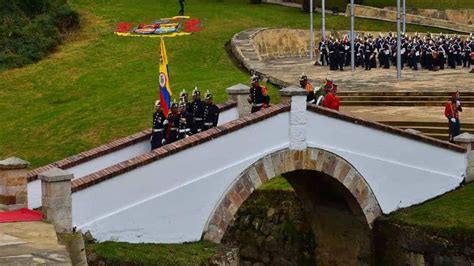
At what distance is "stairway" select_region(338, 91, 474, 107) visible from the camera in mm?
33250

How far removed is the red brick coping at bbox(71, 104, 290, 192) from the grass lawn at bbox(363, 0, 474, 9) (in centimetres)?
4028

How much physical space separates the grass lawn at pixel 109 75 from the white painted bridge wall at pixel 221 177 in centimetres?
1066

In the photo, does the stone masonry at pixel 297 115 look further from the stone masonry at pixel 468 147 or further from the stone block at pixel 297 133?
the stone masonry at pixel 468 147

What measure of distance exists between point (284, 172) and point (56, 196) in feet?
17.9

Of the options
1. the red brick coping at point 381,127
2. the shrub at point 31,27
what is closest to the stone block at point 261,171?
the red brick coping at point 381,127

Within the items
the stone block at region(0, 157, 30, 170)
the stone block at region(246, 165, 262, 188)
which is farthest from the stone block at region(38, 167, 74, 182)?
the stone block at region(246, 165, 262, 188)

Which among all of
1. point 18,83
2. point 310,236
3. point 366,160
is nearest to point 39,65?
point 18,83

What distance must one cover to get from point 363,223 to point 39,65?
80.2 feet

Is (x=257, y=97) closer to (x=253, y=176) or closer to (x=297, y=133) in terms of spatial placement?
(x=297, y=133)

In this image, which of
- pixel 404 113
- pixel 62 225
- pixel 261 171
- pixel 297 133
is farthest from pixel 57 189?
pixel 404 113

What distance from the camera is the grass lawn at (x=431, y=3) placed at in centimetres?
6106

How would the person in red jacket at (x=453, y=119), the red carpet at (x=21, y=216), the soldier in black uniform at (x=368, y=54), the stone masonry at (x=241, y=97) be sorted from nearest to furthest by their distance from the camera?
the red carpet at (x=21, y=216), the stone masonry at (x=241, y=97), the person in red jacket at (x=453, y=119), the soldier in black uniform at (x=368, y=54)

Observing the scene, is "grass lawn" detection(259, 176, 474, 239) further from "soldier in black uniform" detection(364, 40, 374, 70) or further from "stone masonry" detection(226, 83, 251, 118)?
"soldier in black uniform" detection(364, 40, 374, 70)

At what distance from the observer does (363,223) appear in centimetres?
2378
